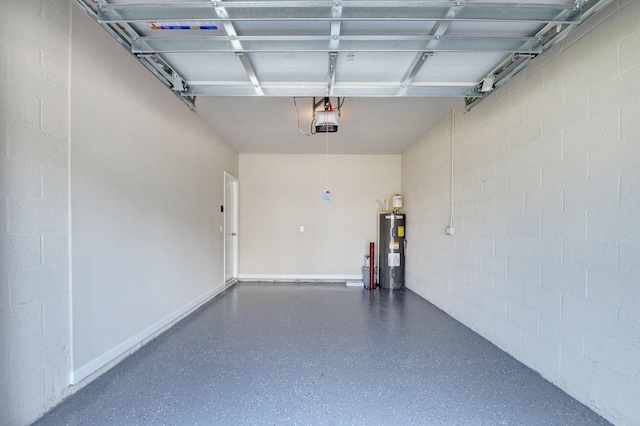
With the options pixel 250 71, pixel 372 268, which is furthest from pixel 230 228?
pixel 250 71

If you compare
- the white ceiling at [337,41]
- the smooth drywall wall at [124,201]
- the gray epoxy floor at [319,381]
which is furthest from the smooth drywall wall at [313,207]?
the white ceiling at [337,41]

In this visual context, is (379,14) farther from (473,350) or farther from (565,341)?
(473,350)

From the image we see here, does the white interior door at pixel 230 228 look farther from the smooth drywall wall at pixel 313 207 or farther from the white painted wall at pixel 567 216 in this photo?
the white painted wall at pixel 567 216

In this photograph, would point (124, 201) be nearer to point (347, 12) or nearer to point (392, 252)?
point (347, 12)

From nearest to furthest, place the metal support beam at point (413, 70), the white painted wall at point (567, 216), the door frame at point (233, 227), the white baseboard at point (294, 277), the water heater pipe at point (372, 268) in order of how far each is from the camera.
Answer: the white painted wall at point (567, 216) → the metal support beam at point (413, 70) → the door frame at point (233, 227) → the water heater pipe at point (372, 268) → the white baseboard at point (294, 277)

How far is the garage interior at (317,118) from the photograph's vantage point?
5.07 ft

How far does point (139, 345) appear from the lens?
98.8 inches

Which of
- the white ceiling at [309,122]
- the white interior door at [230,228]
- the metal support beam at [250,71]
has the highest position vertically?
the white ceiling at [309,122]

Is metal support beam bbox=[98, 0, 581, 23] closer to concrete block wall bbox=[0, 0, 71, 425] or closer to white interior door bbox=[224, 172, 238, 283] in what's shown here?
concrete block wall bbox=[0, 0, 71, 425]

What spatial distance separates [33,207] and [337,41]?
210cm

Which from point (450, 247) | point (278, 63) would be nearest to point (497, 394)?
point (450, 247)

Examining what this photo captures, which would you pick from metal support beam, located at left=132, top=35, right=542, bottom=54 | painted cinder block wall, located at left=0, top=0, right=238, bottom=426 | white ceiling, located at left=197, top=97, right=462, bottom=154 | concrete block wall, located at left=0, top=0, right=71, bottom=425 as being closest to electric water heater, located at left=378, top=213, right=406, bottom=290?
white ceiling, located at left=197, top=97, right=462, bottom=154

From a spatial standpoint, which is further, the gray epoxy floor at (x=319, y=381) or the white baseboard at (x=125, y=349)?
the white baseboard at (x=125, y=349)

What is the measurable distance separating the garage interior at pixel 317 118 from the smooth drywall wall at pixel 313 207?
2159 millimetres
